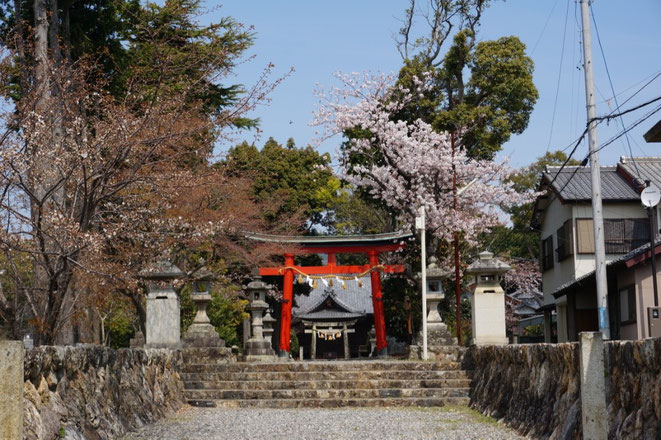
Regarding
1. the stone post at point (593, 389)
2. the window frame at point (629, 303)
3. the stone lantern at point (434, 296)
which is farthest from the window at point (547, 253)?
the stone post at point (593, 389)

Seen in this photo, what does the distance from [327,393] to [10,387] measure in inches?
371

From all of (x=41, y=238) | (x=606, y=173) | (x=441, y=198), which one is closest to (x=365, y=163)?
(x=441, y=198)

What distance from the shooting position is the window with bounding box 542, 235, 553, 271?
1092 inches

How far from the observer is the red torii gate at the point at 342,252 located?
76.1ft

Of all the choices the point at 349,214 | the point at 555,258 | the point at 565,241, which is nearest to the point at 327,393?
the point at 565,241

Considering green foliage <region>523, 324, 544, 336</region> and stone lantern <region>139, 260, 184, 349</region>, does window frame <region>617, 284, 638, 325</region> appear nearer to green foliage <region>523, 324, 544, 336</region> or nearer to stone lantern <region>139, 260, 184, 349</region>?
stone lantern <region>139, 260, 184, 349</region>

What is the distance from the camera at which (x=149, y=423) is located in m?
10.4

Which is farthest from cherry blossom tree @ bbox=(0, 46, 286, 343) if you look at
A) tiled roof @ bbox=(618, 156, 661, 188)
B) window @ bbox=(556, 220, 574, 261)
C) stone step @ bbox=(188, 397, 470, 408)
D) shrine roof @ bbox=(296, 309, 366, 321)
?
shrine roof @ bbox=(296, 309, 366, 321)

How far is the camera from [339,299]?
41.6m

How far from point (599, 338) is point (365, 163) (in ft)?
64.8

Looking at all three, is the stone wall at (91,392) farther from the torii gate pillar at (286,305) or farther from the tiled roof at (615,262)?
the torii gate pillar at (286,305)

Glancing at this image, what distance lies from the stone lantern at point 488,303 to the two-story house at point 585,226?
346 inches

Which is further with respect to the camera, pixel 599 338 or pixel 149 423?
pixel 149 423

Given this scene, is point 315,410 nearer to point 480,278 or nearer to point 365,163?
point 480,278
